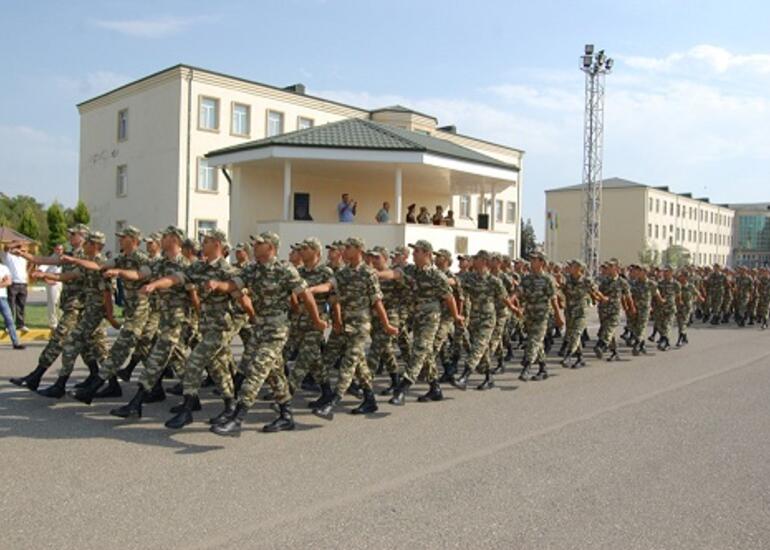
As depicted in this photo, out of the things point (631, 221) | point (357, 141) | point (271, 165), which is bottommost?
point (271, 165)

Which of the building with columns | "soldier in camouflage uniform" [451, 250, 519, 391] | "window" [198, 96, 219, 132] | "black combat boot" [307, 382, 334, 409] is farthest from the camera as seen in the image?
"window" [198, 96, 219, 132]

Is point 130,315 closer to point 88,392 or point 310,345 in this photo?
point 88,392

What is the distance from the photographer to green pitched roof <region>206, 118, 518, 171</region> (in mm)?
21656

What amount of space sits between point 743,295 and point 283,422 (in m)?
19.8

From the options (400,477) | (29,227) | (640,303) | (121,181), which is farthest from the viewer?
(29,227)

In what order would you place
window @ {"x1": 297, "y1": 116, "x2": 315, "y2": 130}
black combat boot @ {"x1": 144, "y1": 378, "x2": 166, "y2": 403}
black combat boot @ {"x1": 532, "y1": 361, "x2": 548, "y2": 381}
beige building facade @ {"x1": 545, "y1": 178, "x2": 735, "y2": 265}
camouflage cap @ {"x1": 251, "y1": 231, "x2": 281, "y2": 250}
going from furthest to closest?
beige building facade @ {"x1": 545, "y1": 178, "x2": 735, "y2": 265}
window @ {"x1": 297, "y1": 116, "x2": 315, "y2": 130}
black combat boot @ {"x1": 532, "y1": 361, "x2": 548, "y2": 381}
black combat boot @ {"x1": 144, "y1": 378, "x2": 166, "y2": 403}
camouflage cap @ {"x1": 251, "y1": 231, "x2": 281, "y2": 250}

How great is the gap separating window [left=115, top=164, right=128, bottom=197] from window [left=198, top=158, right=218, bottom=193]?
5.42 metres

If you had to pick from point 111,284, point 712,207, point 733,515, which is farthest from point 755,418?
point 712,207

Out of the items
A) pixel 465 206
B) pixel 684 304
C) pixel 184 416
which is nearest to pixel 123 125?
pixel 465 206

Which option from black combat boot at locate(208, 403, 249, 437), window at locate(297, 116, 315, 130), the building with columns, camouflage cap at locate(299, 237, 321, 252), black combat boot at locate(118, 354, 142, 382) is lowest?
black combat boot at locate(208, 403, 249, 437)

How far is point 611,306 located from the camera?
44.8ft

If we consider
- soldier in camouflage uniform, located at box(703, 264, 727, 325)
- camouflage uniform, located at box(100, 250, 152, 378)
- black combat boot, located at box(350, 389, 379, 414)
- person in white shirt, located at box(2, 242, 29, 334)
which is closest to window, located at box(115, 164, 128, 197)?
person in white shirt, located at box(2, 242, 29, 334)

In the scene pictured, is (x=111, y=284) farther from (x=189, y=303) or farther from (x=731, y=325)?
(x=731, y=325)

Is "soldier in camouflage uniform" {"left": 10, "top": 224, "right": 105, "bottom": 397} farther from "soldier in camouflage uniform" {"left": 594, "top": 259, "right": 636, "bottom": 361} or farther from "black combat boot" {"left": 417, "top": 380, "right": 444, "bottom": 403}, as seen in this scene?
"soldier in camouflage uniform" {"left": 594, "top": 259, "right": 636, "bottom": 361}
